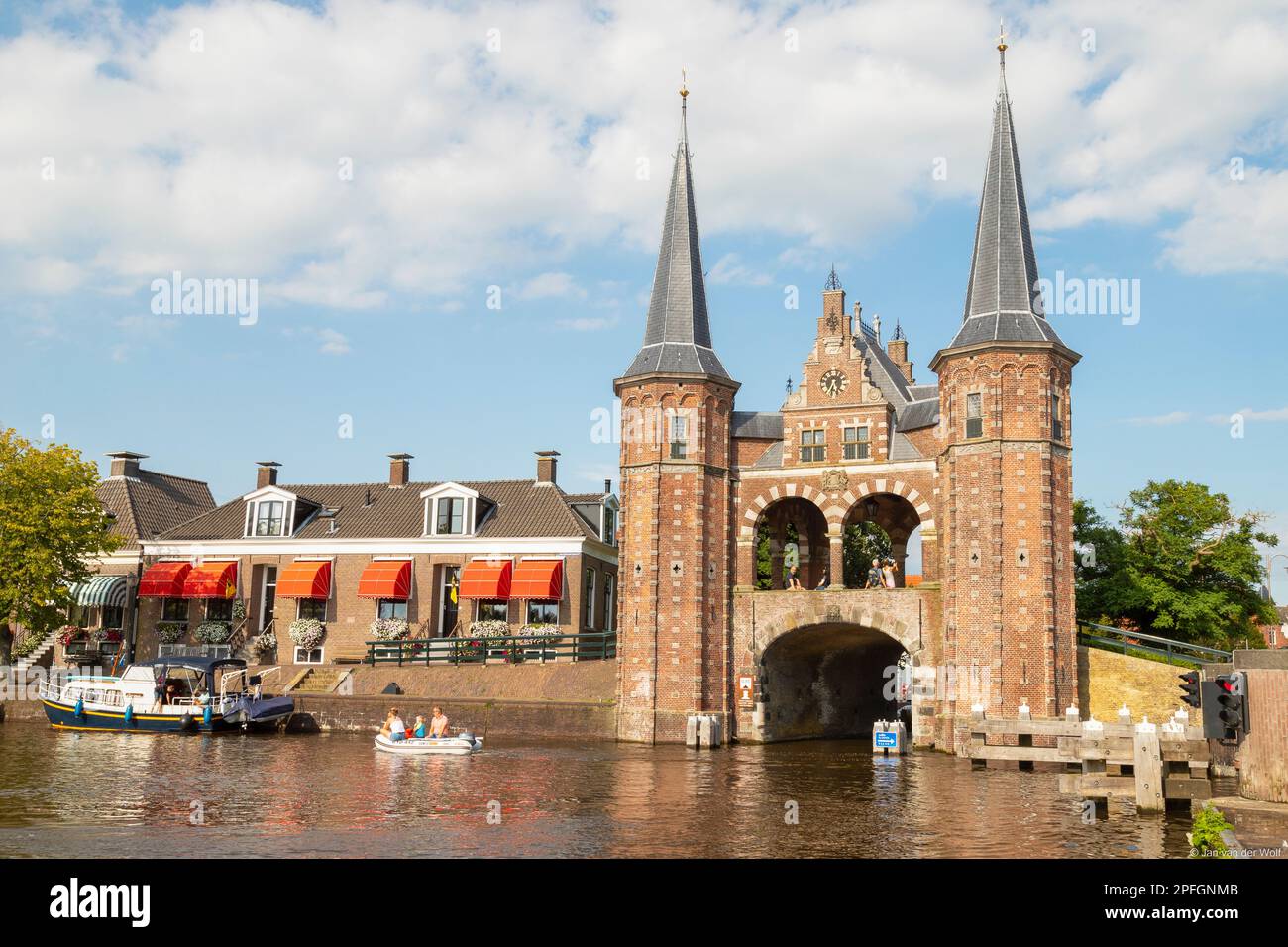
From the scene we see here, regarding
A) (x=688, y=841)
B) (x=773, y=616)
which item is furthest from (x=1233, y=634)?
(x=688, y=841)

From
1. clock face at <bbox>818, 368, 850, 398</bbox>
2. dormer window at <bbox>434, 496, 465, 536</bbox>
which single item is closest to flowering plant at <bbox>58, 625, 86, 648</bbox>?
dormer window at <bbox>434, 496, 465, 536</bbox>

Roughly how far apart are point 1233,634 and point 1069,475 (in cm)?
1613

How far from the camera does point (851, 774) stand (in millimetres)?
28438

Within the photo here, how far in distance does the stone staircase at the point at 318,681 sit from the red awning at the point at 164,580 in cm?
880

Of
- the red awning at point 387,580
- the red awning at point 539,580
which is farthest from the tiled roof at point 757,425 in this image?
the red awning at point 387,580

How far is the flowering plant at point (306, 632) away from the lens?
1900 inches

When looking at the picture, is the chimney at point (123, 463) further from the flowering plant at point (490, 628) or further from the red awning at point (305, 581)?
the flowering plant at point (490, 628)

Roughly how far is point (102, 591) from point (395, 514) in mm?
13853

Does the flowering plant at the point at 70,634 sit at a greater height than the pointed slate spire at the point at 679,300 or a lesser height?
lesser

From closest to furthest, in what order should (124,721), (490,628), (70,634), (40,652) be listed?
(124,721)
(490,628)
(70,634)
(40,652)

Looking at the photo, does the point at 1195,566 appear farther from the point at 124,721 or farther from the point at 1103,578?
the point at 124,721

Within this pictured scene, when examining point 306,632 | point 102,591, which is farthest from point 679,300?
point 102,591

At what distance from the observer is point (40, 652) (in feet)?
168
